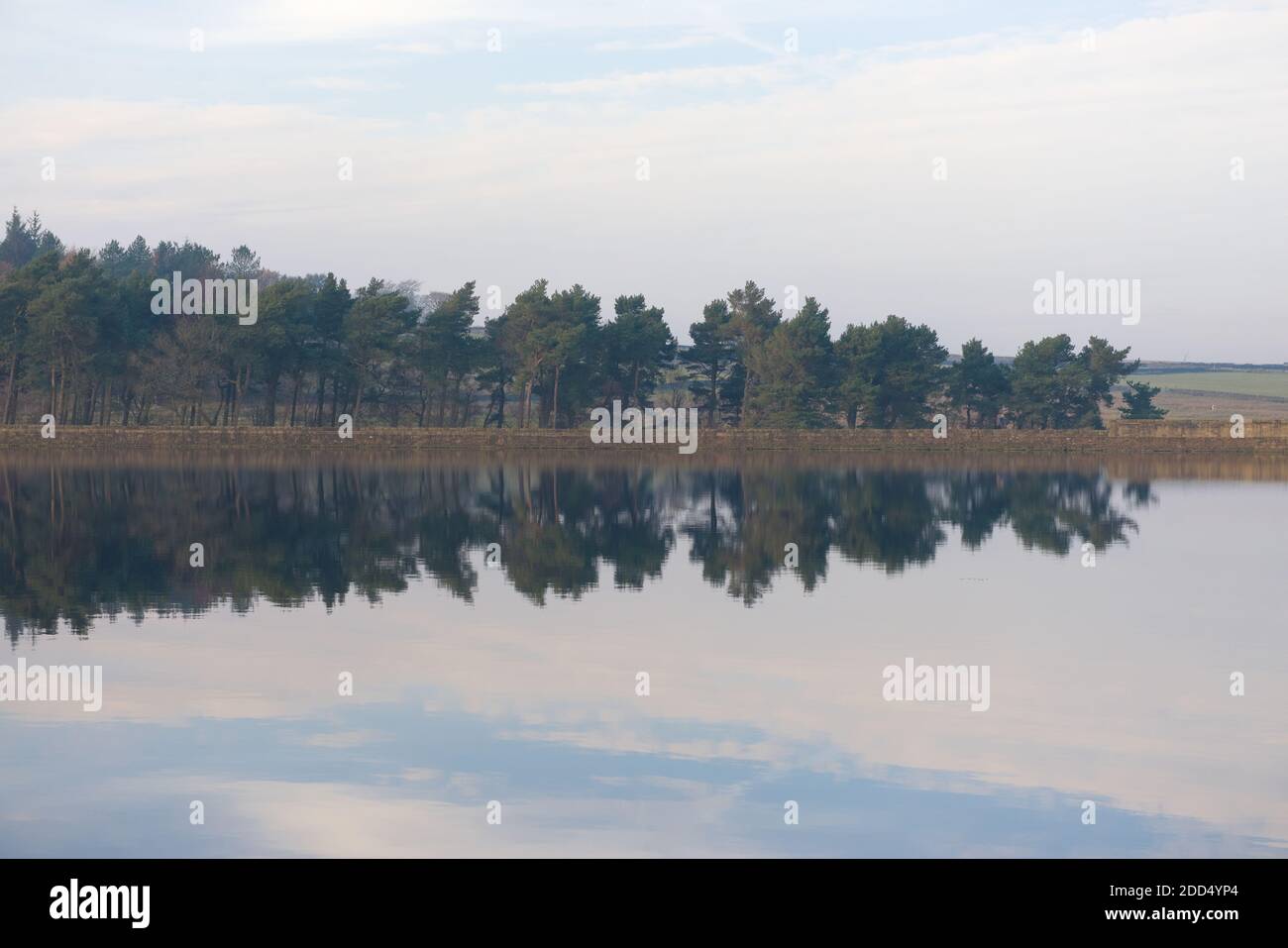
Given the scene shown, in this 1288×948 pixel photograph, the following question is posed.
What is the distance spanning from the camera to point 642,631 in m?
28.5

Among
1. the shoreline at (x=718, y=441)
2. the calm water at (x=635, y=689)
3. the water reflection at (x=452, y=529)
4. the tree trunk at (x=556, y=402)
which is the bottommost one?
the calm water at (x=635, y=689)

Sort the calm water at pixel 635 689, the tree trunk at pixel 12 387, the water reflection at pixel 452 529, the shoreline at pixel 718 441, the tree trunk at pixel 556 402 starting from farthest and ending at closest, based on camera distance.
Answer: the tree trunk at pixel 556 402 < the tree trunk at pixel 12 387 < the shoreline at pixel 718 441 < the water reflection at pixel 452 529 < the calm water at pixel 635 689

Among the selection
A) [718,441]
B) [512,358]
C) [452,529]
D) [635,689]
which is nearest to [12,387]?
[512,358]

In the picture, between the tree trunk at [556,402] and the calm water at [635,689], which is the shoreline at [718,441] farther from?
the calm water at [635,689]

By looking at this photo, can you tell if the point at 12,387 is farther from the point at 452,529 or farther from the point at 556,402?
the point at 452,529

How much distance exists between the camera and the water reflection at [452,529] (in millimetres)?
34625

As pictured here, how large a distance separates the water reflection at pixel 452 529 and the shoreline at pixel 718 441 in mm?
31964

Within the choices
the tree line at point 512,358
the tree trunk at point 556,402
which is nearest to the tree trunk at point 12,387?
the tree line at point 512,358

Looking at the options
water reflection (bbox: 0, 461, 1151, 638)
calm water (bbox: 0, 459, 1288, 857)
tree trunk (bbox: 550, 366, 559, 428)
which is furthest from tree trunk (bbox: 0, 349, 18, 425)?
calm water (bbox: 0, 459, 1288, 857)

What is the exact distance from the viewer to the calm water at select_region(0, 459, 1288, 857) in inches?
638
